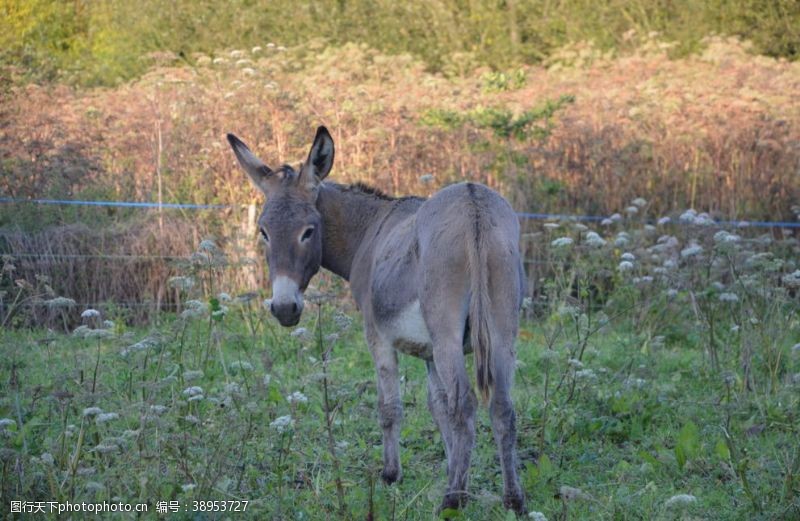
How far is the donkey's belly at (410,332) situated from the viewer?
4.81 metres

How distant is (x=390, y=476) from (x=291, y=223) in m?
1.45

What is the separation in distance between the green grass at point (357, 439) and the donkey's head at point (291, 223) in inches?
18.3

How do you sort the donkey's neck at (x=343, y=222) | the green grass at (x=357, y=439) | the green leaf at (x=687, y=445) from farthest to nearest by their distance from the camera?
the donkey's neck at (x=343, y=222)
the green leaf at (x=687, y=445)
the green grass at (x=357, y=439)

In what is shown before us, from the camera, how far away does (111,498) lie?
163 inches

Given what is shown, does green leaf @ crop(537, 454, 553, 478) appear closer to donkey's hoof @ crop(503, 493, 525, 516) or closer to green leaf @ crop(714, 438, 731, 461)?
donkey's hoof @ crop(503, 493, 525, 516)

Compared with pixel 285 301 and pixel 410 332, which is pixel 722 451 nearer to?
pixel 410 332

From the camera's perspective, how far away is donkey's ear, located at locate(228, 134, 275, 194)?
562 cm

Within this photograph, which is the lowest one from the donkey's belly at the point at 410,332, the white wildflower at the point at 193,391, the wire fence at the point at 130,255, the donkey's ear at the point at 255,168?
the wire fence at the point at 130,255

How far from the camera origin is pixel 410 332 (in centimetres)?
488

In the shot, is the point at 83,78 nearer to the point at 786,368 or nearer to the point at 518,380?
the point at 518,380

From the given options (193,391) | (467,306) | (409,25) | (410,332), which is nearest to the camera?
(467,306)

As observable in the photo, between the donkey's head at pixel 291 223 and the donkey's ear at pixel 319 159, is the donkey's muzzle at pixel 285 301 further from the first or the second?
the donkey's ear at pixel 319 159

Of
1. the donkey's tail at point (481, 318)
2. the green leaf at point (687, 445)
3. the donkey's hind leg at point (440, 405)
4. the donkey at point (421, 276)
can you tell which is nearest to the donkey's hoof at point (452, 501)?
the donkey at point (421, 276)

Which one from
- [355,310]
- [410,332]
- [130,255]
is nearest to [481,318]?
[410,332]
